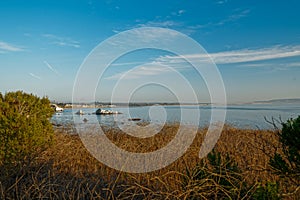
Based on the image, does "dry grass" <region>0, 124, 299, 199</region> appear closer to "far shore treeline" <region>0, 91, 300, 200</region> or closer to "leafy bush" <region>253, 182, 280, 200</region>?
"far shore treeline" <region>0, 91, 300, 200</region>

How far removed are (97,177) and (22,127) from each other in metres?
1.72

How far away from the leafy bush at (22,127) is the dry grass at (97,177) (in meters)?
0.27

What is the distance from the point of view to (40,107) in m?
6.28

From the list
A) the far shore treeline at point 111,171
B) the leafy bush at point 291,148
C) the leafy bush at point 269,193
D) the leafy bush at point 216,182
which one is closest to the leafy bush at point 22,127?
the far shore treeline at point 111,171

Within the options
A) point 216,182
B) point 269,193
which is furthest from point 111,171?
point 269,193

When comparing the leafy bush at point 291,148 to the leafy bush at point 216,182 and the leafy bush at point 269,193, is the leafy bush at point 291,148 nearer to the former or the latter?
the leafy bush at point 269,193

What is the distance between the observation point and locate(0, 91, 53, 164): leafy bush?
5262 millimetres

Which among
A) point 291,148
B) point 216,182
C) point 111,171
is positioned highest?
point 291,148

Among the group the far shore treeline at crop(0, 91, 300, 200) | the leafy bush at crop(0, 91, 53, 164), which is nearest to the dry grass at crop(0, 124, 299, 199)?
the far shore treeline at crop(0, 91, 300, 200)

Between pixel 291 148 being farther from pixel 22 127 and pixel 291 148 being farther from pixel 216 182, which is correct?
pixel 22 127

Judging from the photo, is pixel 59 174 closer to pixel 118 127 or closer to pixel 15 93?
pixel 15 93

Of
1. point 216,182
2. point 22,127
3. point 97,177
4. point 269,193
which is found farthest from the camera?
point 22,127

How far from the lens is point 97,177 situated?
519 centimetres

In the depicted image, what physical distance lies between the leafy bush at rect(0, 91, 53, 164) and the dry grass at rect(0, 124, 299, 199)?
273 millimetres
